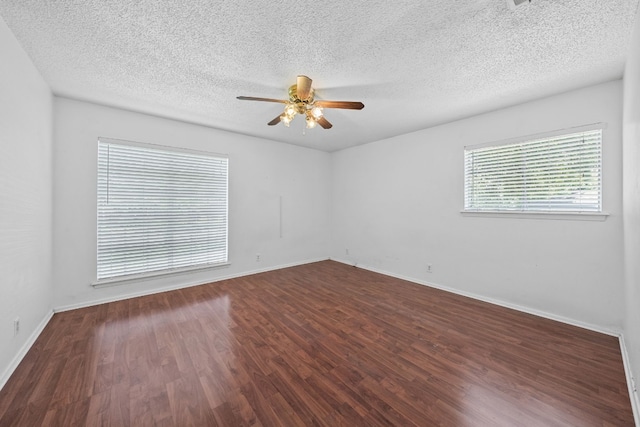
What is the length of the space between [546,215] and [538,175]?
1.58ft

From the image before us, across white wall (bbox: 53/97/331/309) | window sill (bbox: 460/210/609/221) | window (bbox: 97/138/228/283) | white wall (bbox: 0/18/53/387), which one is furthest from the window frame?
white wall (bbox: 0/18/53/387)

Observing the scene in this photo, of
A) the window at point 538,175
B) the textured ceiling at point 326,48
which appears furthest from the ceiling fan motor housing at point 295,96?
the window at point 538,175

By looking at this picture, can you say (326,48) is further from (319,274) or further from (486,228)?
(319,274)

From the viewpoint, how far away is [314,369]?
1.84m

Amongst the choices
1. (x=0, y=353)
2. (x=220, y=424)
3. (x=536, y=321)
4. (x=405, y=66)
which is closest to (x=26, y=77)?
(x=0, y=353)

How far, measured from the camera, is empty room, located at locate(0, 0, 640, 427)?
1566mm

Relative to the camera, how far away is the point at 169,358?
198 cm

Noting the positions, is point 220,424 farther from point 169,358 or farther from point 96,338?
point 96,338

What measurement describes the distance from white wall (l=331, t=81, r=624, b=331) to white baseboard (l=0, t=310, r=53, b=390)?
450cm

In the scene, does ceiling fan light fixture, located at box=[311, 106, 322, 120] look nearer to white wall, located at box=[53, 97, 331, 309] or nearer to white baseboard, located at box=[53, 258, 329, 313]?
white wall, located at box=[53, 97, 331, 309]

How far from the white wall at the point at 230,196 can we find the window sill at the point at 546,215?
10.3 ft

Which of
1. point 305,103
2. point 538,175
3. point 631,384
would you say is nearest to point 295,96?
point 305,103

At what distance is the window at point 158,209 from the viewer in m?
3.13

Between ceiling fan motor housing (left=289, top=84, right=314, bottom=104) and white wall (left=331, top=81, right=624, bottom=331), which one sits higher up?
ceiling fan motor housing (left=289, top=84, right=314, bottom=104)
